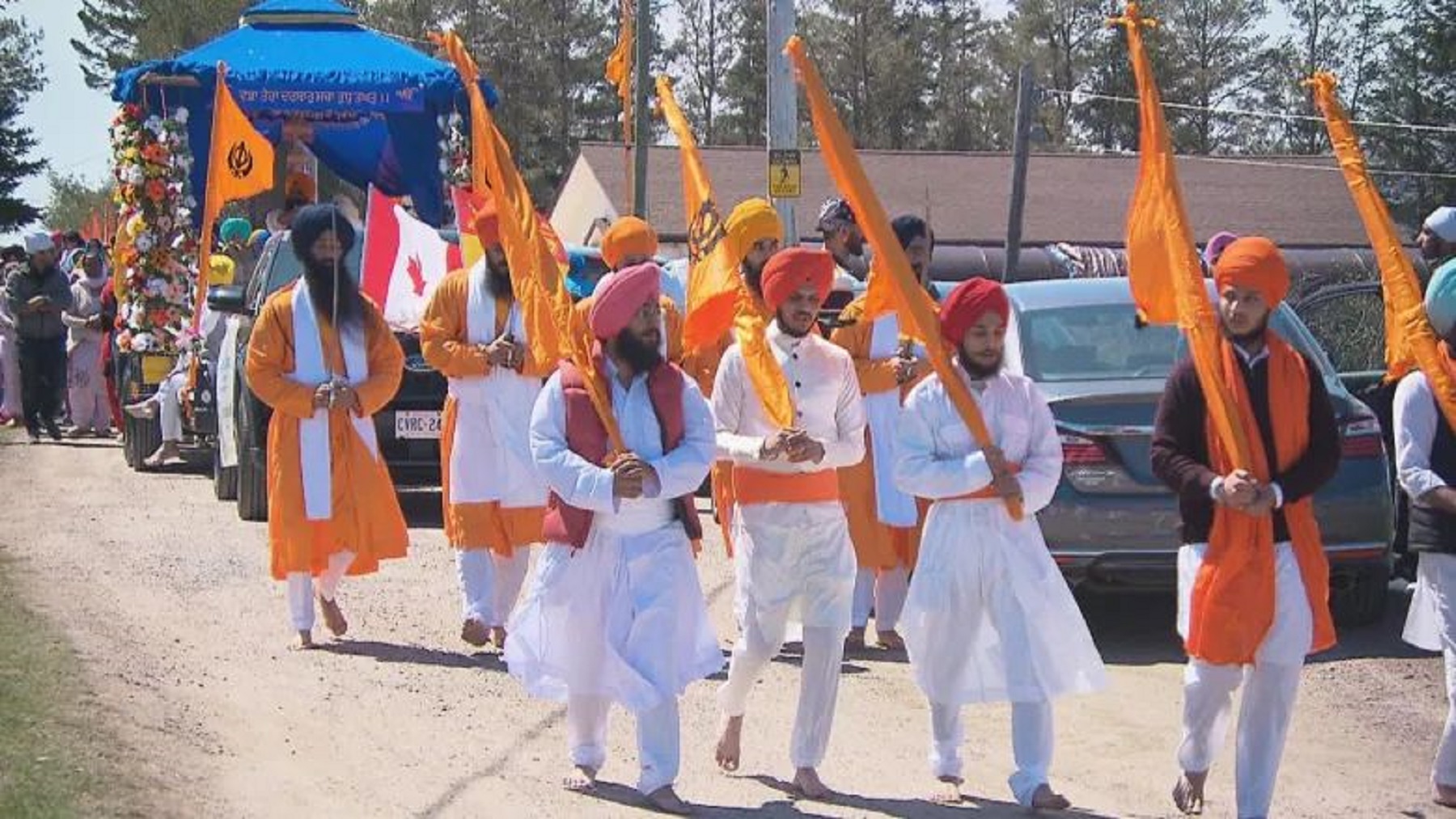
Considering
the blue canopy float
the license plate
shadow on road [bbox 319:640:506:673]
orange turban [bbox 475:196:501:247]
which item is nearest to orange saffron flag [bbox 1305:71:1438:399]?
orange turban [bbox 475:196:501:247]

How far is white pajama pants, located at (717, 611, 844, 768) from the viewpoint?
25.7ft

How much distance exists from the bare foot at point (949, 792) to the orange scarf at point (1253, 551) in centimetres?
100

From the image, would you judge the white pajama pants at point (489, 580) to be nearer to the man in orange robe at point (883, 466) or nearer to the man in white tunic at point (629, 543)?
the man in orange robe at point (883, 466)

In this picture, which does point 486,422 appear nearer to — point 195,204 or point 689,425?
point 689,425

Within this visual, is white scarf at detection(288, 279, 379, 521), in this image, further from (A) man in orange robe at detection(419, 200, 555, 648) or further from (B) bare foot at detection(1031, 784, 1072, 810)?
(B) bare foot at detection(1031, 784, 1072, 810)

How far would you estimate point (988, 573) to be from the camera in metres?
7.64

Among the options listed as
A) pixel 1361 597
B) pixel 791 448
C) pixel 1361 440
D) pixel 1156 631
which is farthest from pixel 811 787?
pixel 1361 597

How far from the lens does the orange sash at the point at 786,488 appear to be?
26.4 ft

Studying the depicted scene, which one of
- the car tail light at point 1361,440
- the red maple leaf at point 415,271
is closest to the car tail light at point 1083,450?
the car tail light at point 1361,440

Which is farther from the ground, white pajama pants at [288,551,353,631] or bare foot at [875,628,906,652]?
white pajama pants at [288,551,353,631]

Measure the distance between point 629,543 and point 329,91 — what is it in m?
14.4

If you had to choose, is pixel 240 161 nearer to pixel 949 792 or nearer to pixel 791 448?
pixel 791 448

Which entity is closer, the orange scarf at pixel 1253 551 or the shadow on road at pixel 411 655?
the orange scarf at pixel 1253 551

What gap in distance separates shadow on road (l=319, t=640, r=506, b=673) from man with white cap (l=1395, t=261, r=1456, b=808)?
4.04 metres
